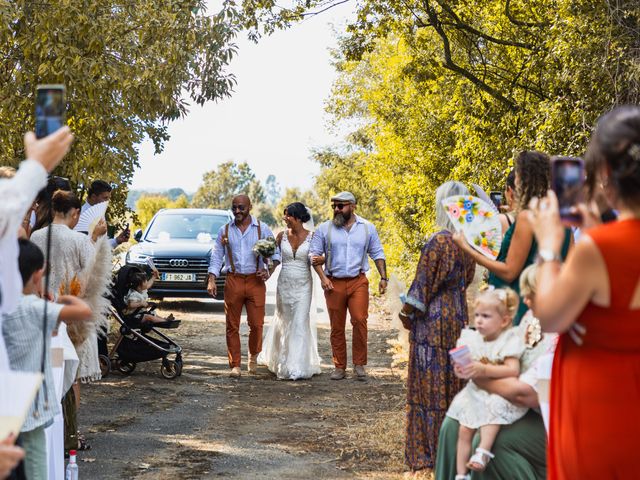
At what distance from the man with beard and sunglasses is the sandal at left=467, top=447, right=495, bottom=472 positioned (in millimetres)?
7331

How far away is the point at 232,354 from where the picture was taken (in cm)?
1288

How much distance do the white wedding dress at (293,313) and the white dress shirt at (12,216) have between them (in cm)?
956

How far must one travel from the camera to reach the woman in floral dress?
746 centimetres

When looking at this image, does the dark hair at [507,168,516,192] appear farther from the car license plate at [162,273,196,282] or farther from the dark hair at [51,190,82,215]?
the car license plate at [162,273,196,282]

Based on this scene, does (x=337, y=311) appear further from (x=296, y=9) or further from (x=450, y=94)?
(x=450, y=94)

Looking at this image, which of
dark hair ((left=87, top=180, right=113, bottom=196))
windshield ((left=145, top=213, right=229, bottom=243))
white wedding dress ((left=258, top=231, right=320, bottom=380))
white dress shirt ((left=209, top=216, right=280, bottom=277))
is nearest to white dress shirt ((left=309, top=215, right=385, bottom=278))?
white wedding dress ((left=258, top=231, right=320, bottom=380))

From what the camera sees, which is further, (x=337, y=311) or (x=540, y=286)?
(x=337, y=311)

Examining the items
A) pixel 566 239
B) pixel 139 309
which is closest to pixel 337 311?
pixel 139 309

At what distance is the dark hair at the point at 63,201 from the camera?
306 inches

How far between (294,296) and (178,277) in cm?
713

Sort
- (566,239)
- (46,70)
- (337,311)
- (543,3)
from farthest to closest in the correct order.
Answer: (543,3) < (337,311) < (46,70) < (566,239)

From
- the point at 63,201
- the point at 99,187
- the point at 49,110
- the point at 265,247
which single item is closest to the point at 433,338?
the point at 63,201

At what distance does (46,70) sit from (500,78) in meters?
7.52

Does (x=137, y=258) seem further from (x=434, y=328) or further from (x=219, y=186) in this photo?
(x=219, y=186)
